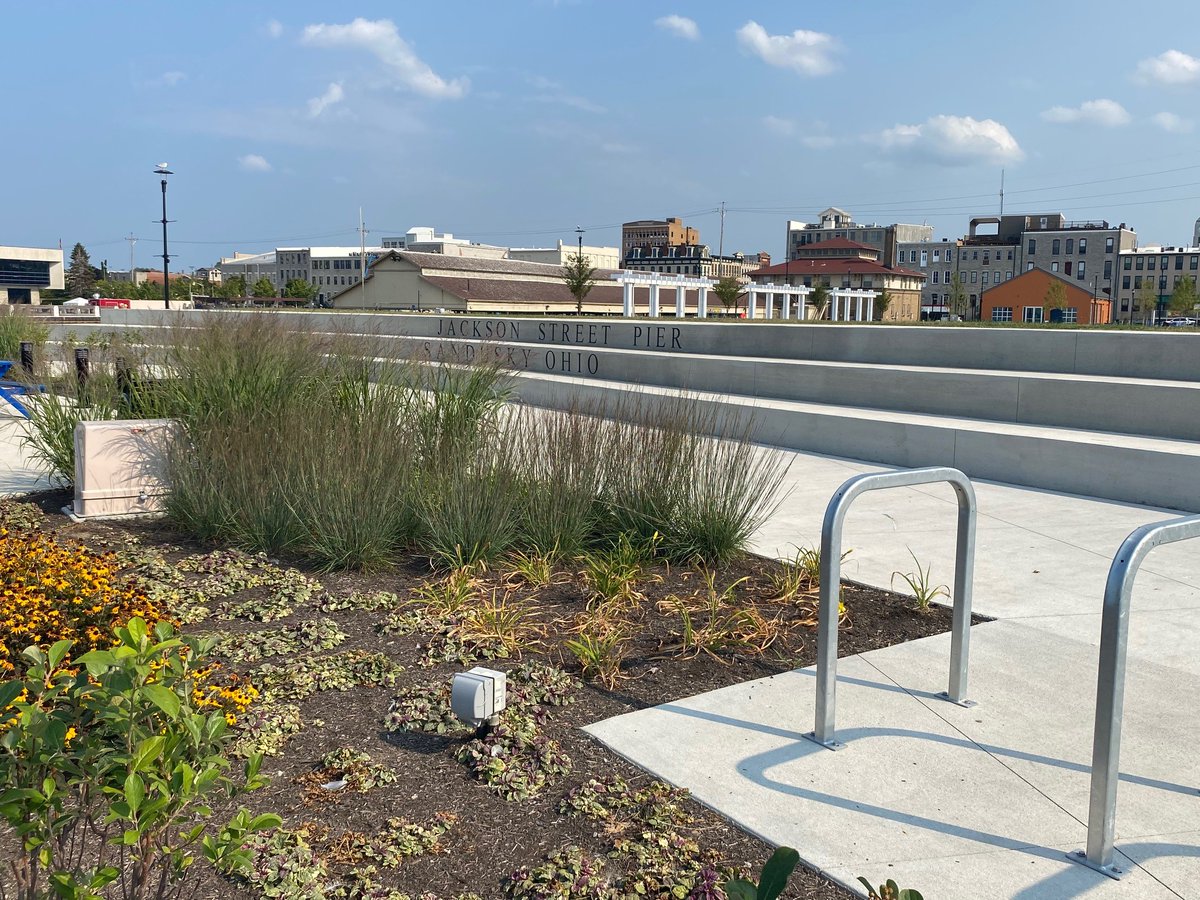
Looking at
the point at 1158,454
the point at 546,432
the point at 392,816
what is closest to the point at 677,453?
the point at 546,432

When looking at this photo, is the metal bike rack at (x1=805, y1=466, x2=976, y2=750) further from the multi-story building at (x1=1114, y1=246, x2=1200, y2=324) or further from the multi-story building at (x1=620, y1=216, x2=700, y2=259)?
the multi-story building at (x1=620, y1=216, x2=700, y2=259)

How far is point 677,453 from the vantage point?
19.9ft

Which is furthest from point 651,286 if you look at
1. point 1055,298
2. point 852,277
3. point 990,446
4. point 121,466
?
point 852,277

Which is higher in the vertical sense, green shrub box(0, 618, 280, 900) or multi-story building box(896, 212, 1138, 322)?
multi-story building box(896, 212, 1138, 322)

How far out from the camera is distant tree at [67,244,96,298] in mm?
106375

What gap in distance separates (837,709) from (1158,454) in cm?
535

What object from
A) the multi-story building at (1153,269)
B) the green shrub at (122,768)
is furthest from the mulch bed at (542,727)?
the multi-story building at (1153,269)

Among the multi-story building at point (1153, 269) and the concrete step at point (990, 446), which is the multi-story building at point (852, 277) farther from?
the concrete step at point (990, 446)

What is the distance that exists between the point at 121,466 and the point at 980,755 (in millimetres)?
6207

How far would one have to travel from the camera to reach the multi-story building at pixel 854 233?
124375 millimetres

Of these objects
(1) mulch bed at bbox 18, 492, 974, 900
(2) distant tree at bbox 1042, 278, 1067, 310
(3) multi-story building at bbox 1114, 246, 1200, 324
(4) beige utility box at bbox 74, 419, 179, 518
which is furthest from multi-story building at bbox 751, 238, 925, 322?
(1) mulch bed at bbox 18, 492, 974, 900

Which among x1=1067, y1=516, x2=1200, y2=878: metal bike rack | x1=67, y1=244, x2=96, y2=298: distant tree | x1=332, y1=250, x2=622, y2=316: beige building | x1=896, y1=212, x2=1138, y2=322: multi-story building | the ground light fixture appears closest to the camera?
x1=1067, y1=516, x2=1200, y2=878: metal bike rack

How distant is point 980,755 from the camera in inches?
142

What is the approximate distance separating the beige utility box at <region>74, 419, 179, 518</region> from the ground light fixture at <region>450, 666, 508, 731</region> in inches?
175
